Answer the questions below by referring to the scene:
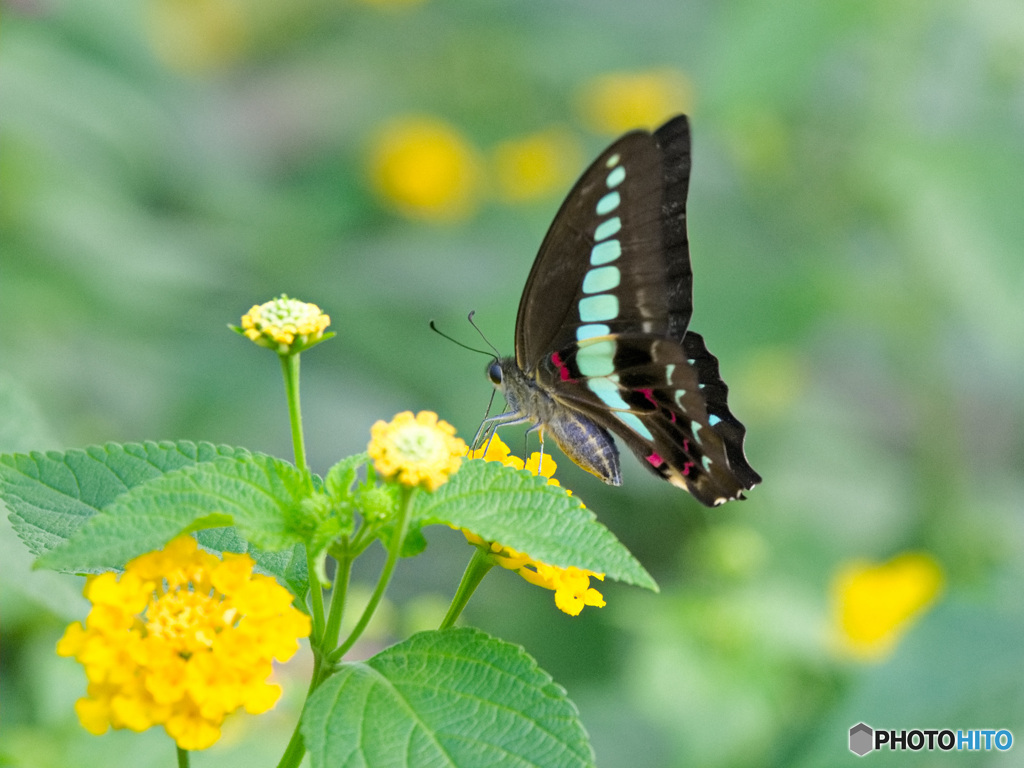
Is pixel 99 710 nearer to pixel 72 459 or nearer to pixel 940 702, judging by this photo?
pixel 72 459

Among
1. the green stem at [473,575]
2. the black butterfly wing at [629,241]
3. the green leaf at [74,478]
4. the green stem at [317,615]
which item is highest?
the black butterfly wing at [629,241]

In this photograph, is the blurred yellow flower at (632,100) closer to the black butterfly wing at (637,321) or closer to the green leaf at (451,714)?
the black butterfly wing at (637,321)

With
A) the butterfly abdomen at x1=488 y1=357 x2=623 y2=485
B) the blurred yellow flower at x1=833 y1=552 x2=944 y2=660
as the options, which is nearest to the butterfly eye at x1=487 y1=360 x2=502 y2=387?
the butterfly abdomen at x1=488 y1=357 x2=623 y2=485

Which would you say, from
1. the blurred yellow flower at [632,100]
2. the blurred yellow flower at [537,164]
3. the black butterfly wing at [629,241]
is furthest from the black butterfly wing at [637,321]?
the blurred yellow flower at [632,100]

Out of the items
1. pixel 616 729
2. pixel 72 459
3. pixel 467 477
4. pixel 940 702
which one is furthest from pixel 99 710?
pixel 616 729

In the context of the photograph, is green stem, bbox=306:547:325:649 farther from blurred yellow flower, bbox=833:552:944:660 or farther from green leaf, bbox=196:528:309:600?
blurred yellow flower, bbox=833:552:944:660

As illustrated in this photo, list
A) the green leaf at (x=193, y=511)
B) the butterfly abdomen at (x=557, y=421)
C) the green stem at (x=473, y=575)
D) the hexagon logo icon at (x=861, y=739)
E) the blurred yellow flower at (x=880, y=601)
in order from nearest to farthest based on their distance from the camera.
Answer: the green leaf at (x=193, y=511)
the green stem at (x=473, y=575)
the butterfly abdomen at (x=557, y=421)
the hexagon logo icon at (x=861, y=739)
the blurred yellow flower at (x=880, y=601)

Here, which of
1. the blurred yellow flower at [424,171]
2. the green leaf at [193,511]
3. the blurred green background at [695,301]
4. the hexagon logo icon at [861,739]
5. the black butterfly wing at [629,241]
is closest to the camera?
the green leaf at [193,511]
